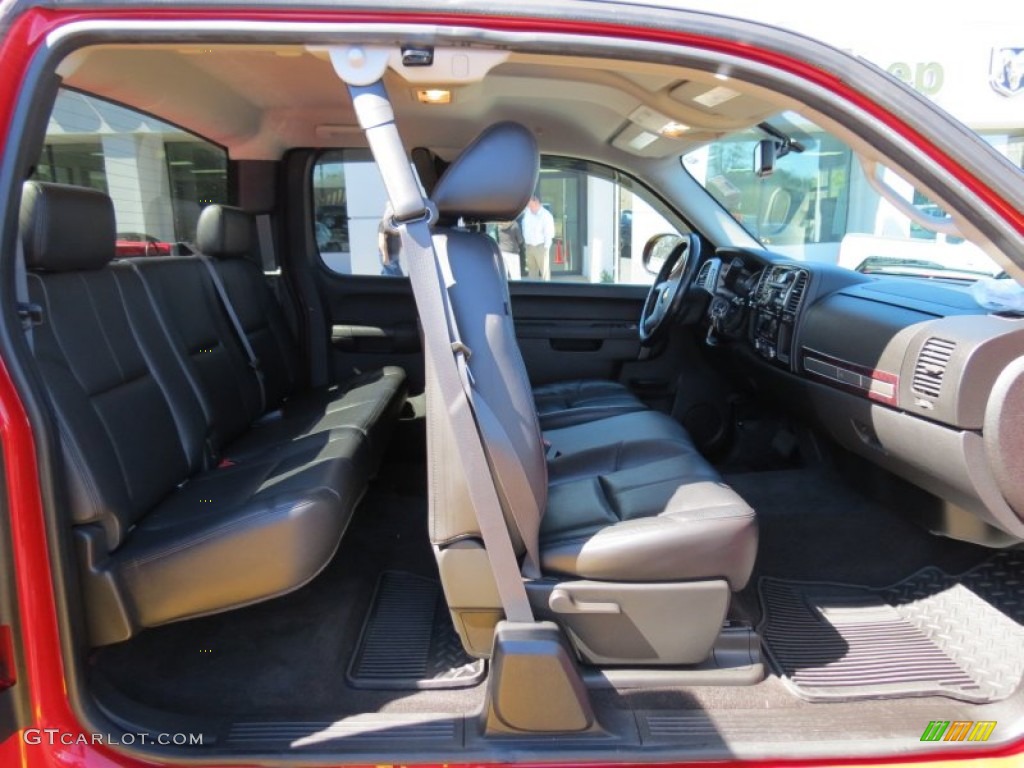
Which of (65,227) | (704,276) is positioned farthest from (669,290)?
(65,227)

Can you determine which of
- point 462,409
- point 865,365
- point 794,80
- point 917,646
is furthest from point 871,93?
point 917,646

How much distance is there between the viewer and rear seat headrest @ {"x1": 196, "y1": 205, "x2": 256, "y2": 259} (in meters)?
2.71

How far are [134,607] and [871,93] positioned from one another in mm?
1628

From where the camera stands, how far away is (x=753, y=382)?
2.65 metres

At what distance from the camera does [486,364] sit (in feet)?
4.39

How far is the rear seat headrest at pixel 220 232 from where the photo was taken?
8.90 feet

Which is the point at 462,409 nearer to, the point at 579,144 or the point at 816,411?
the point at 816,411

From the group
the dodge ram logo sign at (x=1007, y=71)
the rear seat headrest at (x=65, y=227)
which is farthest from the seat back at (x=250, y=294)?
the dodge ram logo sign at (x=1007, y=71)

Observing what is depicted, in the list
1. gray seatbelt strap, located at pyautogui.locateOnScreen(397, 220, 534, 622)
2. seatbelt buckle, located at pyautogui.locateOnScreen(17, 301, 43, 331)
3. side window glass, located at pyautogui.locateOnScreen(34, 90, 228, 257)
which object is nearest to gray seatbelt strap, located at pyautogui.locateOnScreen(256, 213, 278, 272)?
side window glass, located at pyautogui.locateOnScreen(34, 90, 228, 257)

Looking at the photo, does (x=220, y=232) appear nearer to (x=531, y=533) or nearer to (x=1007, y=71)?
(x=531, y=533)

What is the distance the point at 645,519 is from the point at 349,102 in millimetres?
1879

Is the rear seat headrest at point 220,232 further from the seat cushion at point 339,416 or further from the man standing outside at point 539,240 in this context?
the man standing outside at point 539,240

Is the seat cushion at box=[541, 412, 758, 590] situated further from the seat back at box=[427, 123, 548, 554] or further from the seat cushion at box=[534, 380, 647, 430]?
the seat cushion at box=[534, 380, 647, 430]

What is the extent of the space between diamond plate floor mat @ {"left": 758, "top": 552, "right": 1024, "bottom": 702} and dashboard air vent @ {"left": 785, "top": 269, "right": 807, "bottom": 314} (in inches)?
32.8
